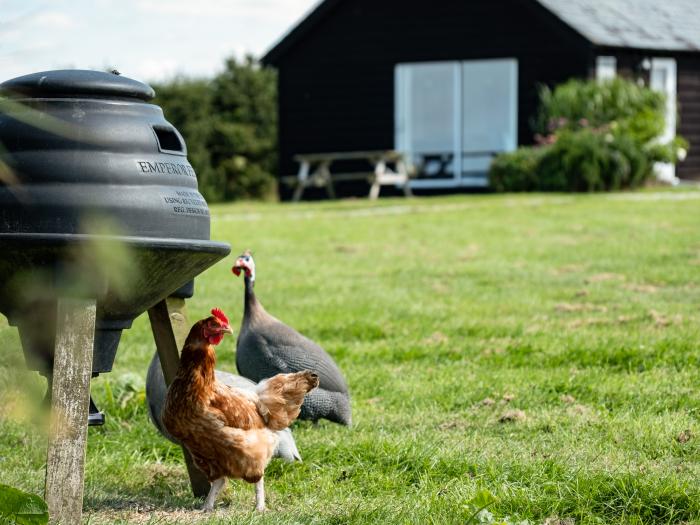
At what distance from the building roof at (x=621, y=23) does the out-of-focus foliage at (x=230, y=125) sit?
2.76 meters

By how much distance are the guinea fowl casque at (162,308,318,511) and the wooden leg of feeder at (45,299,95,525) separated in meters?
0.69

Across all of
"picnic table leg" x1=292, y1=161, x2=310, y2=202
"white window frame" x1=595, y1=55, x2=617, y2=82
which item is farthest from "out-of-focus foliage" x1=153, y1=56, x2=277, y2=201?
"white window frame" x1=595, y1=55, x2=617, y2=82

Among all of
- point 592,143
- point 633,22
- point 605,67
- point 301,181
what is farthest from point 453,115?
point 592,143

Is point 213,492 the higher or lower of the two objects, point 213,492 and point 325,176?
Result: the lower

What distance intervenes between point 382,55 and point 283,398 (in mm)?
23756

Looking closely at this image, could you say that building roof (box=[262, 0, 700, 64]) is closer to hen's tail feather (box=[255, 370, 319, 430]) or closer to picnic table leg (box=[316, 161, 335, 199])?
picnic table leg (box=[316, 161, 335, 199])

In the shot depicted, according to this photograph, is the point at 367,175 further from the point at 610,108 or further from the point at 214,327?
the point at 214,327

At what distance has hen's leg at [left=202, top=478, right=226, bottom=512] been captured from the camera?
14.5 feet

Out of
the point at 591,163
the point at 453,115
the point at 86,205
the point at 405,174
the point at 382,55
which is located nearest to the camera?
the point at 86,205

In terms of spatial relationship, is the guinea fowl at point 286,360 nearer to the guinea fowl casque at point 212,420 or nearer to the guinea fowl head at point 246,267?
the guinea fowl head at point 246,267

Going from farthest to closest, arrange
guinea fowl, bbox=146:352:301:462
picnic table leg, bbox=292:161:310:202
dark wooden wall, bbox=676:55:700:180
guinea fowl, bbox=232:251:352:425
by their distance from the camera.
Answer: dark wooden wall, bbox=676:55:700:180 → picnic table leg, bbox=292:161:310:202 → guinea fowl, bbox=232:251:352:425 → guinea fowl, bbox=146:352:301:462

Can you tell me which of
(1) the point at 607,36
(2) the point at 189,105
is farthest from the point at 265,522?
(2) the point at 189,105

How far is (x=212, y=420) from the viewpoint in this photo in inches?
173

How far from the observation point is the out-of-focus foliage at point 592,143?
21.7 meters
